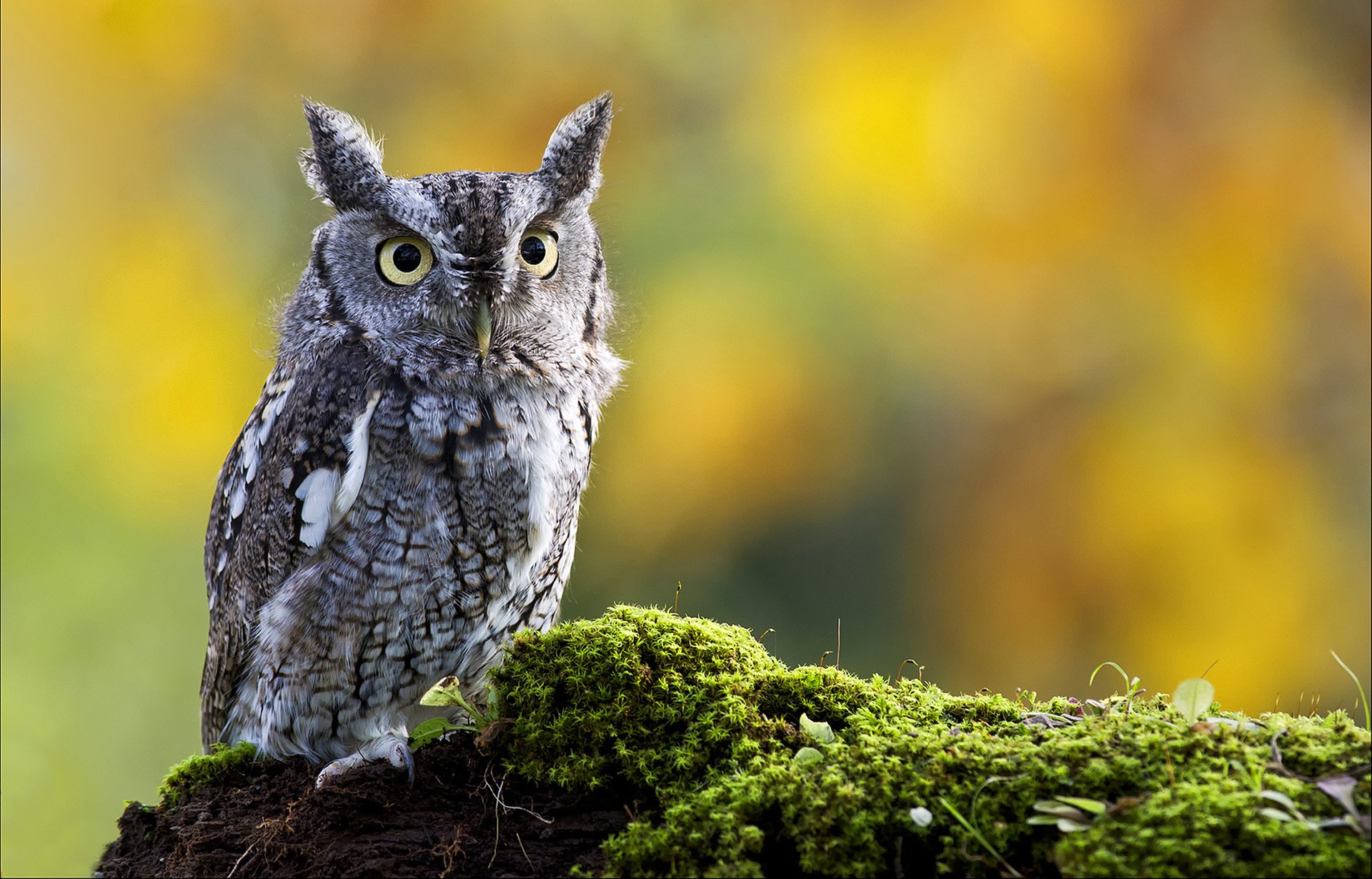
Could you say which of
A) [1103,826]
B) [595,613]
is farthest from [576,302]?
[595,613]

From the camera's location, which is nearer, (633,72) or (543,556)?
(543,556)

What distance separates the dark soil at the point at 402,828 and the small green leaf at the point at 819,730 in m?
0.26

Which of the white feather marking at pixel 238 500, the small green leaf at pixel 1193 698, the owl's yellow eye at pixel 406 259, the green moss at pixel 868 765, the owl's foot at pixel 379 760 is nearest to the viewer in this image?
the green moss at pixel 868 765

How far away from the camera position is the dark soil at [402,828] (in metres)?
1.20

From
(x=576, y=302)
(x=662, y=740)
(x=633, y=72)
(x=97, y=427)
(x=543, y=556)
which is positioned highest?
(x=633, y=72)

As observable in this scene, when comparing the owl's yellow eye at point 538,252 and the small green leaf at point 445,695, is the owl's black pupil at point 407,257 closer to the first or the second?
the owl's yellow eye at point 538,252

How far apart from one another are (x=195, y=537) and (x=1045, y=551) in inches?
142

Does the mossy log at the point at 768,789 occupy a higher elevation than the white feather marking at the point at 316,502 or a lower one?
lower

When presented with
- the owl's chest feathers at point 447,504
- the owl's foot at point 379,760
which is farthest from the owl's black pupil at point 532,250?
the owl's foot at point 379,760

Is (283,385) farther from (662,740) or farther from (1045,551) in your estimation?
(1045,551)

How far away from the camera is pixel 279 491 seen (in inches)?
69.9

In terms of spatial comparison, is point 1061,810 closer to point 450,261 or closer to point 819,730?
point 819,730

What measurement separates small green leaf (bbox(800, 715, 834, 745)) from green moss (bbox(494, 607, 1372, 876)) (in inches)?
0.6

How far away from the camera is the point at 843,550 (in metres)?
3.89
